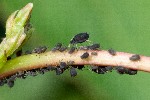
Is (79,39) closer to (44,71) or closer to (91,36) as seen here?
(44,71)

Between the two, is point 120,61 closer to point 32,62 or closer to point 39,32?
point 32,62

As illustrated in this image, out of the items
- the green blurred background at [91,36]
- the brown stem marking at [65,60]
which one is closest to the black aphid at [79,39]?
the brown stem marking at [65,60]

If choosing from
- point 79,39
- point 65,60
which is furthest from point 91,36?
→ point 65,60

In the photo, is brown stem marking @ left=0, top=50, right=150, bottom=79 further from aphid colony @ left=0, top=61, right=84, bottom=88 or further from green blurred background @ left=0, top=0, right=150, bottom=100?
green blurred background @ left=0, top=0, right=150, bottom=100

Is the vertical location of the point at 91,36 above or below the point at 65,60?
above

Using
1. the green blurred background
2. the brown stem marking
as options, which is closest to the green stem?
the brown stem marking

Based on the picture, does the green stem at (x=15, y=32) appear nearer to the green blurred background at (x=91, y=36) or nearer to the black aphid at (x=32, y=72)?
the black aphid at (x=32, y=72)
